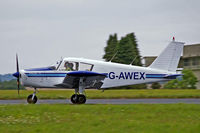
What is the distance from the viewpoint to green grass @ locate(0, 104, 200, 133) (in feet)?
27.0

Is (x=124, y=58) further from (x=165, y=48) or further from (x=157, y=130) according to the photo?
(x=157, y=130)

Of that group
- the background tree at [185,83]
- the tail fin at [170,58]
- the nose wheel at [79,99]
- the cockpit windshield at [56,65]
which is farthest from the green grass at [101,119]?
the background tree at [185,83]

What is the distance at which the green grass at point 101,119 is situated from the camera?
27.0 feet

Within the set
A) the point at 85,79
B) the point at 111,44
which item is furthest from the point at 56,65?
the point at 111,44

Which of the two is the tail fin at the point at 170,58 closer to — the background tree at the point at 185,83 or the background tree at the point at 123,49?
the background tree at the point at 123,49

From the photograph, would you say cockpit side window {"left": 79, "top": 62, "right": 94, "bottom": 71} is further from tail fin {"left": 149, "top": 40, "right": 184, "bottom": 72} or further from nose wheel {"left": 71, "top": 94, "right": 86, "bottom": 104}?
tail fin {"left": 149, "top": 40, "right": 184, "bottom": 72}

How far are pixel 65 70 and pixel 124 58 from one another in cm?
3369

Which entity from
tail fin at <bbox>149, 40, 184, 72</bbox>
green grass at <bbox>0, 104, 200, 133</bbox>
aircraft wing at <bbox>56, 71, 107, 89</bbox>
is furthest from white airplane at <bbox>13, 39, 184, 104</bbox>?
green grass at <bbox>0, 104, 200, 133</bbox>

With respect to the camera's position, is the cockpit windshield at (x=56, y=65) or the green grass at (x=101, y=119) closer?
the green grass at (x=101, y=119)

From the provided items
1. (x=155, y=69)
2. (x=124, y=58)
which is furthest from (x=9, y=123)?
(x=124, y=58)

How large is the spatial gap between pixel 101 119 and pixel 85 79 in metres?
5.77

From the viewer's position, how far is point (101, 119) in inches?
369

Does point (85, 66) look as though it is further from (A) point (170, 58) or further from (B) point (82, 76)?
(A) point (170, 58)

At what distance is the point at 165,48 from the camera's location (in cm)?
1684
